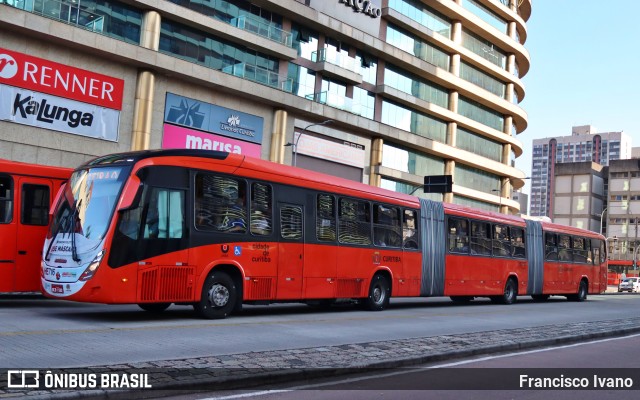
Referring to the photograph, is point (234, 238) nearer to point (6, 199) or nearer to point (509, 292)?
point (6, 199)

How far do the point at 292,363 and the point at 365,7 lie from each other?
42.1 meters

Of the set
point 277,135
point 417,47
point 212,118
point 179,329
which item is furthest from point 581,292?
point 417,47

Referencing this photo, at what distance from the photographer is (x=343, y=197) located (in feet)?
61.6

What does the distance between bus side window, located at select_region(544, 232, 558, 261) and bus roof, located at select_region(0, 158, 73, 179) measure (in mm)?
20906

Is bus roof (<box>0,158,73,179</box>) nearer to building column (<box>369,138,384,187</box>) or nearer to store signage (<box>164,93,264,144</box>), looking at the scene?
store signage (<box>164,93,264,144</box>)

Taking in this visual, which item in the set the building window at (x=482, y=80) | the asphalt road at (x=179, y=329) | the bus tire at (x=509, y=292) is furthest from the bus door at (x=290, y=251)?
the building window at (x=482, y=80)

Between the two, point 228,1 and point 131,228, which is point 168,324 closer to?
point 131,228

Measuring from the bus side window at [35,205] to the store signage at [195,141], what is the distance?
19.6m

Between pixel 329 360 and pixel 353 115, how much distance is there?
38.6m

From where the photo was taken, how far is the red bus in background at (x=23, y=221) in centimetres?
1481

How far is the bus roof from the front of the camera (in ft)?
49.7

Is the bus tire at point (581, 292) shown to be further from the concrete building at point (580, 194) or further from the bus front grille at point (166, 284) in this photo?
the concrete building at point (580, 194)

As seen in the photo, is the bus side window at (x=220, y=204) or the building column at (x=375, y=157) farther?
the building column at (x=375, y=157)

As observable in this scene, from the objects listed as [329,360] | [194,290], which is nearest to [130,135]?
[194,290]
